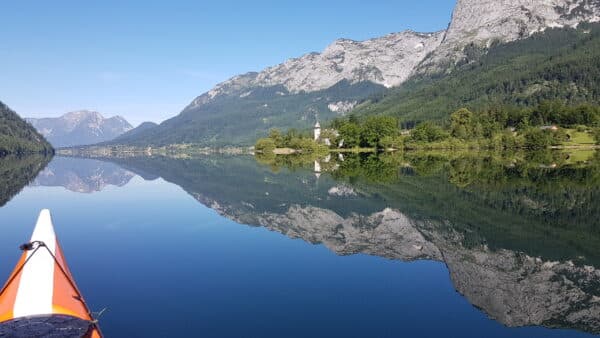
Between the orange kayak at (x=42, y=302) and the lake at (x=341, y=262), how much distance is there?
2.34m

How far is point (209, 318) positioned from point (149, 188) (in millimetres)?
58215

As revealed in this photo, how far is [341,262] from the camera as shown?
2545cm

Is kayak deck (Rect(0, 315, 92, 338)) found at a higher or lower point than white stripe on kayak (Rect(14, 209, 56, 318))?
lower

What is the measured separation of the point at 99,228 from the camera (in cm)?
3675

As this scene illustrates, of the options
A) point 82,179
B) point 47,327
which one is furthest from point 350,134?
point 47,327

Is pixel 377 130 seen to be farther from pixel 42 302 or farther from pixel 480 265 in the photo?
pixel 42 302

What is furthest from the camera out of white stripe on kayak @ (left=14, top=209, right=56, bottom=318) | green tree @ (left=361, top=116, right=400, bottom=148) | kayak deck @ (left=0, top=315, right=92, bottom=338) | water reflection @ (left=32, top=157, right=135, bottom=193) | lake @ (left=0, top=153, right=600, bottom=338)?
green tree @ (left=361, top=116, right=400, bottom=148)

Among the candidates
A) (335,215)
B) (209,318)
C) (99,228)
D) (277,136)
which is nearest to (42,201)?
(99,228)

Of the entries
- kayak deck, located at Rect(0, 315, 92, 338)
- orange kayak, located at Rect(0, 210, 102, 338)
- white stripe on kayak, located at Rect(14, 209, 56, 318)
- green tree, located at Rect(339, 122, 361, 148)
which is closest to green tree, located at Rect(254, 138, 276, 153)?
green tree, located at Rect(339, 122, 361, 148)

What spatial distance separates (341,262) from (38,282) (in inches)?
621

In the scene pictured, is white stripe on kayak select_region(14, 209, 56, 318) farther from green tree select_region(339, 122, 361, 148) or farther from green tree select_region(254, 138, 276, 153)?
green tree select_region(254, 138, 276, 153)

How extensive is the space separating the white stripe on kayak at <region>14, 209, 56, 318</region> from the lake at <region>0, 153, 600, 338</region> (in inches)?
113

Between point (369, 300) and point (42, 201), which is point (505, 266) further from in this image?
point (42, 201)

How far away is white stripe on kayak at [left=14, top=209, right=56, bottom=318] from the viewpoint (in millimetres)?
13016
